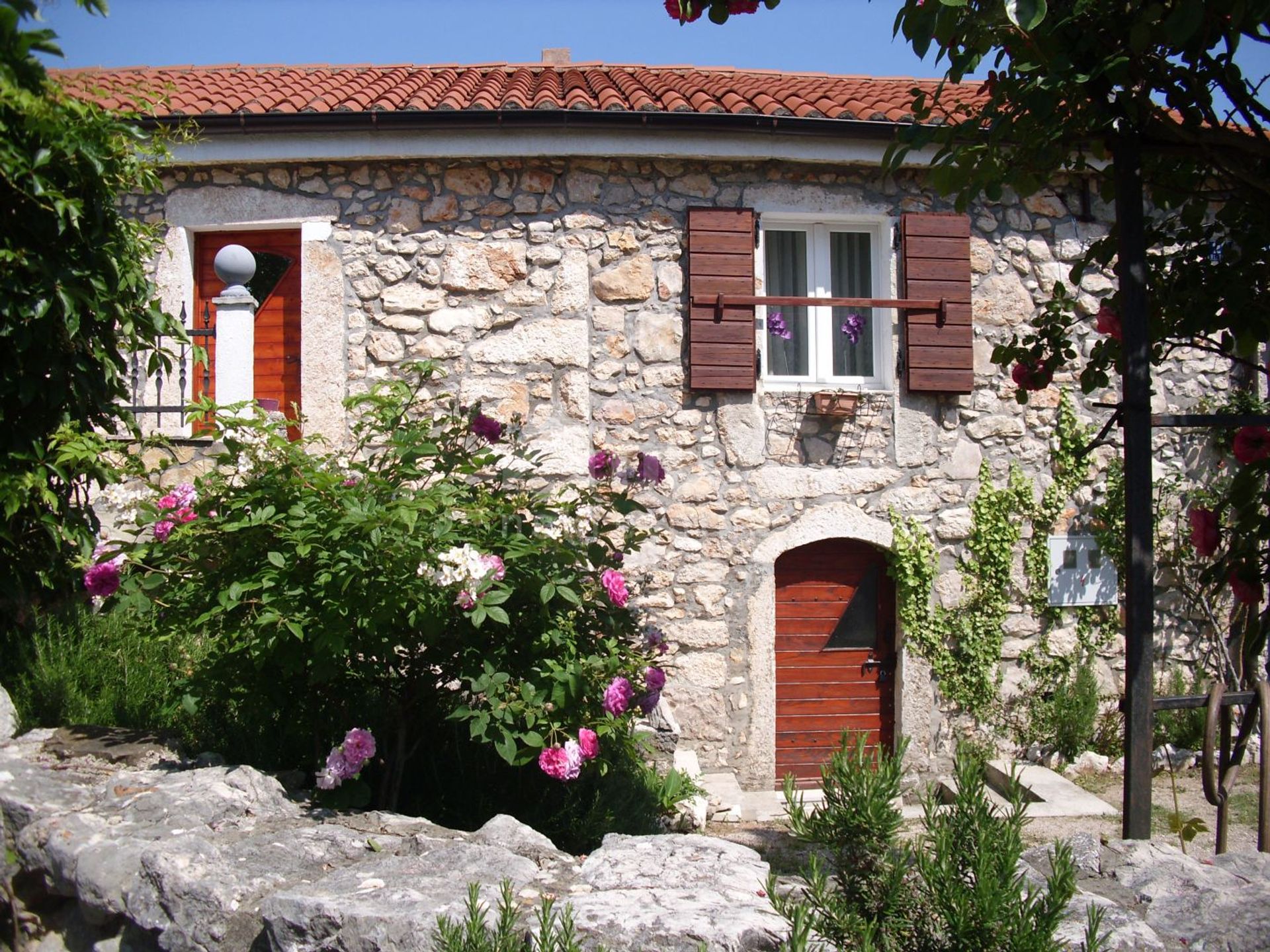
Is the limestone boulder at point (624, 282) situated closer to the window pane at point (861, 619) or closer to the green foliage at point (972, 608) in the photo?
the green foliage at point (972, 608)

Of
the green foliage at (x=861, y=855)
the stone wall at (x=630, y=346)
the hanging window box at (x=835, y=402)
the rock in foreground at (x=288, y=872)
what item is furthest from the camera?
the hanging window box at (x=835, y=402)

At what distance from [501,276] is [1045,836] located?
461 cm

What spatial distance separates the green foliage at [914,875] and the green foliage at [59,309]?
287 centimetres

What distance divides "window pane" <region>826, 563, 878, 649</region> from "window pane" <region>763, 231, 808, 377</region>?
5.05 feet

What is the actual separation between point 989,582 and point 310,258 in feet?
16.5

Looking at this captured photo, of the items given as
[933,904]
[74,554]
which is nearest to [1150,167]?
[933,904]

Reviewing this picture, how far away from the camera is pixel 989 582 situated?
274 inches

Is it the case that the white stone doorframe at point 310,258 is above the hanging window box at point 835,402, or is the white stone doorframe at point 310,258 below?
above

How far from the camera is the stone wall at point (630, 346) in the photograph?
6.57 m

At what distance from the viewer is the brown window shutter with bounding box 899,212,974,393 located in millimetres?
6848

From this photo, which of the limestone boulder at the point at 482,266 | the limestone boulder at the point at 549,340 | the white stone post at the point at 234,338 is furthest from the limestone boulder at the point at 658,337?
the white stone post at the point at 234,338

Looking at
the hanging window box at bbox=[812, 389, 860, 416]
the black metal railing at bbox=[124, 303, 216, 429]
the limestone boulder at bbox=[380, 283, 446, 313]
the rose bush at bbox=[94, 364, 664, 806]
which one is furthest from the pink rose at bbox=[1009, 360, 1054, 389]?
the black metal railing at bbox=[124, 303, 216, 429]

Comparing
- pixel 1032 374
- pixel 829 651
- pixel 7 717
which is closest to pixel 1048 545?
pixel 829 651

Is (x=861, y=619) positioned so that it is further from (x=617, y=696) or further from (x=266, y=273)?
(x=266, y=273)
